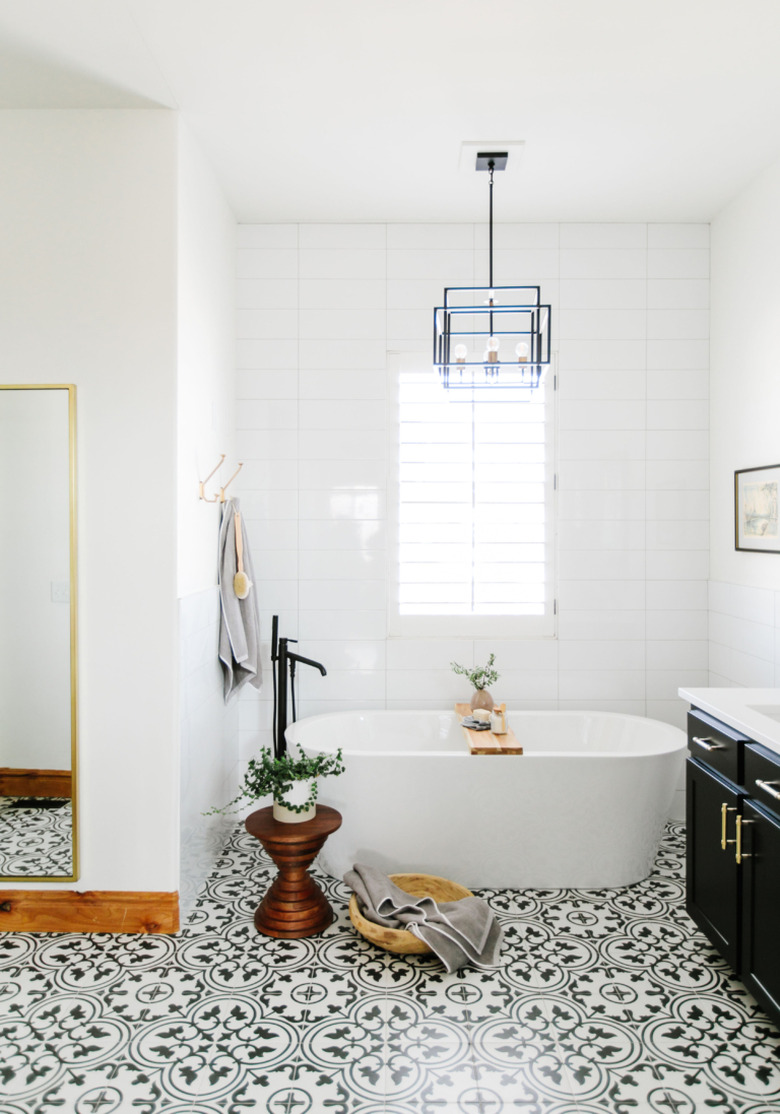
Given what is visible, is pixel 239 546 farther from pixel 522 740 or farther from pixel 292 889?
pixel 522 740

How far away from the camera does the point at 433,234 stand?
380 cm

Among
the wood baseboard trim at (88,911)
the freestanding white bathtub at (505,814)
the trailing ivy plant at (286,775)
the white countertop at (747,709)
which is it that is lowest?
the wood baseboard trim at (88,911)

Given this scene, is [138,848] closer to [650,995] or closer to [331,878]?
[331,878]

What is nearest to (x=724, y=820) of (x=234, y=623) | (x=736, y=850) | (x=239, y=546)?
(x=736, y=850)

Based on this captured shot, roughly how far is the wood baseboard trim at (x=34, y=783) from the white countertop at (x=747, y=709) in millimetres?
2233

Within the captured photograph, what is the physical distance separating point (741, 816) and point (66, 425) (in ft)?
8.41

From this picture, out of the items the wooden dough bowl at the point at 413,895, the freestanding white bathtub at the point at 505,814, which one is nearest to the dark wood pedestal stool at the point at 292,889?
the wooden dough bowl at the point at 413,895

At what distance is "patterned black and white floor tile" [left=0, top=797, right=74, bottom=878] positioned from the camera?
276cm

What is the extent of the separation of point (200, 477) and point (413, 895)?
6.06ft

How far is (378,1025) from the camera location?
225cm

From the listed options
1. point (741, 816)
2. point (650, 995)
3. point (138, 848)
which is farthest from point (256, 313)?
point (650, 995)

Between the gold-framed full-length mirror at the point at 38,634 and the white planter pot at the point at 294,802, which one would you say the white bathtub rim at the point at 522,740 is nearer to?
the white planter pot at the point at 294,802

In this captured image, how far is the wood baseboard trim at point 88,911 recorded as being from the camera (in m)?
2.78

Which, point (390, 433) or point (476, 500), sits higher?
point (390, 433)
